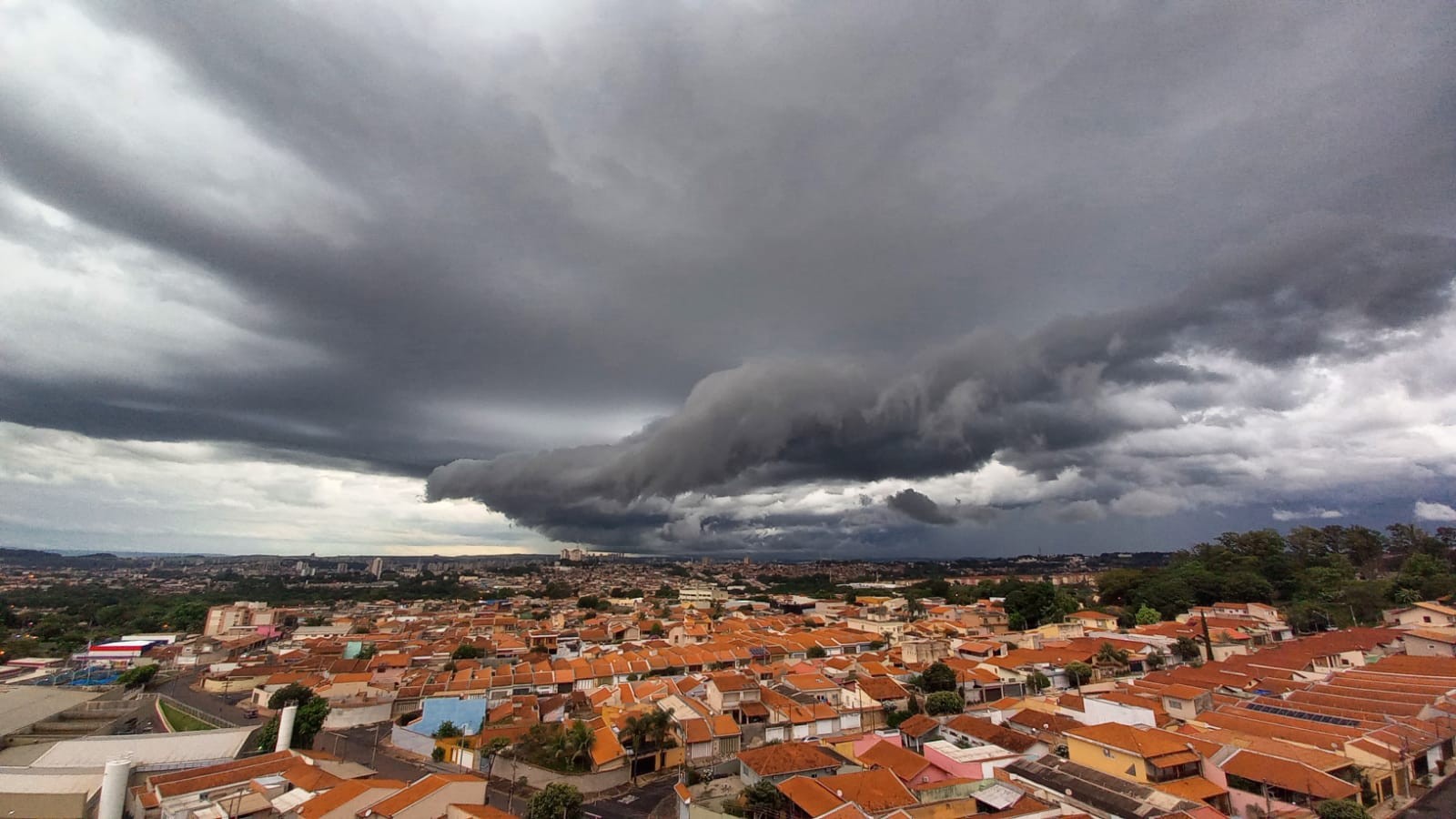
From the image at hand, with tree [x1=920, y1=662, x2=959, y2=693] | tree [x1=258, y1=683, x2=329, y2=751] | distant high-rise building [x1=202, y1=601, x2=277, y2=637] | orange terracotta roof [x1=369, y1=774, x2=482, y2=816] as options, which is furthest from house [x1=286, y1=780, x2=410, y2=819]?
distant high-rise building [x1=202, y1=601, x2=277, y2=637]

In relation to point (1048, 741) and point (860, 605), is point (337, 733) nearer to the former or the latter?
point (1048, 741)

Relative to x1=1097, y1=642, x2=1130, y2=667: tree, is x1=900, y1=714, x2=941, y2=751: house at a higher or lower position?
lower

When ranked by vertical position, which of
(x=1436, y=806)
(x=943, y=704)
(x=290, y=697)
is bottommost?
(x=290, y=697)

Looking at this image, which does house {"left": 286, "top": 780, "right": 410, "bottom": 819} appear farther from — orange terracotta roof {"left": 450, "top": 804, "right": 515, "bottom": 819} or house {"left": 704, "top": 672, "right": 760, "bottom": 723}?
house {"left": 704, "top": 672, "right": 760, "bottom": 723}

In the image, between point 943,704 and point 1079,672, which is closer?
point 943,704

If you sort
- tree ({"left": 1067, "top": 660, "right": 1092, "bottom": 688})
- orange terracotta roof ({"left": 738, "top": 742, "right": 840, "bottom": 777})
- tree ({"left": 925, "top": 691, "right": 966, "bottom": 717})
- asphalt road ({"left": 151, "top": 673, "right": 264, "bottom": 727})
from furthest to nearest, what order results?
asphalt road ({"left": 151, "top": 673, "right": 264, "bottom": 727})
tree ({"left": 1067, "top": 660, "right": 1092, "bottom": 688})
tree ({"left": 925, "top": 691, "right": 966, "bottom": 717})
orange terracotta roof ({"left": 738, "top": 742, "right": 840, "bottom": 777})

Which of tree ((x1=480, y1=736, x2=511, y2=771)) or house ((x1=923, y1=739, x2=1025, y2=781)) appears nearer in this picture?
house ((x1=923, y1=739, x2=1025, y2=781))

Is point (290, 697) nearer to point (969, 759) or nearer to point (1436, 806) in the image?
point (969, 759)

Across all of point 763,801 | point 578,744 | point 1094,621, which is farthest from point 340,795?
point 1094,621
